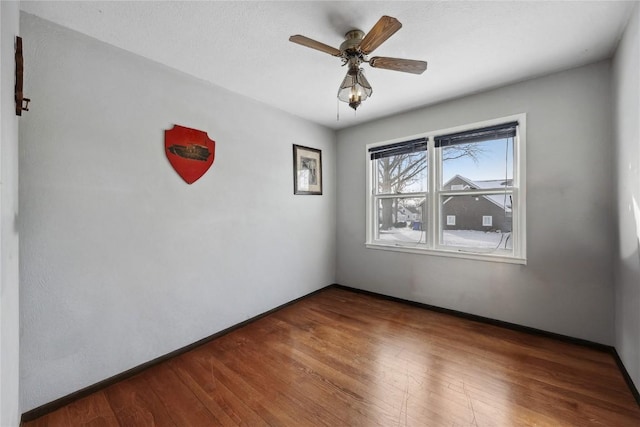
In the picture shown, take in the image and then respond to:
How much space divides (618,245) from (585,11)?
1.75m

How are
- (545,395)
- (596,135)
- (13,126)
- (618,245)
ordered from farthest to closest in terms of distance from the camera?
(596,135) → (618,245) → (545,395) → (13,126)

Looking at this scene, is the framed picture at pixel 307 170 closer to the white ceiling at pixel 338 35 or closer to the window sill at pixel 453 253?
the white ceiling at pixel 338 35

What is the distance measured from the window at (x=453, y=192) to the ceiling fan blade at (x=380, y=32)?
178 centimetres

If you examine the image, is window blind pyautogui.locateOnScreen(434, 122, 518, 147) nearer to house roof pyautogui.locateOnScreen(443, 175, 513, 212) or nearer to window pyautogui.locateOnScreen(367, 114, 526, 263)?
window pyautogui.locateOnScreen(367, 114, 526, 263)

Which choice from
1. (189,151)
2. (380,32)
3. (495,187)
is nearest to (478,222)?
(495,187)

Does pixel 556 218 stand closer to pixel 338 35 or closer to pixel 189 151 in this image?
pixel 338 35

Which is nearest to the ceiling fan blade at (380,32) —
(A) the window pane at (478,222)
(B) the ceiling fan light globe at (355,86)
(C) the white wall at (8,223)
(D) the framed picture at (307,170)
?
(B) the ceiling fan light globe at (355,86)

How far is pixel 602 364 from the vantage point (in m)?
2.00

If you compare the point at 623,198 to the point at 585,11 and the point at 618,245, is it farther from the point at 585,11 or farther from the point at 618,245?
the point at 585,11

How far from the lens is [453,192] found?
297cm

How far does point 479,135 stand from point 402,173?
0.97 meters

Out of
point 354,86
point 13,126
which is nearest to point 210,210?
point 13,126

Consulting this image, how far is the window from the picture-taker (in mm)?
2617

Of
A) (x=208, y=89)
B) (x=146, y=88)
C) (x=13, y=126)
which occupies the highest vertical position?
(x=208, y=89)
